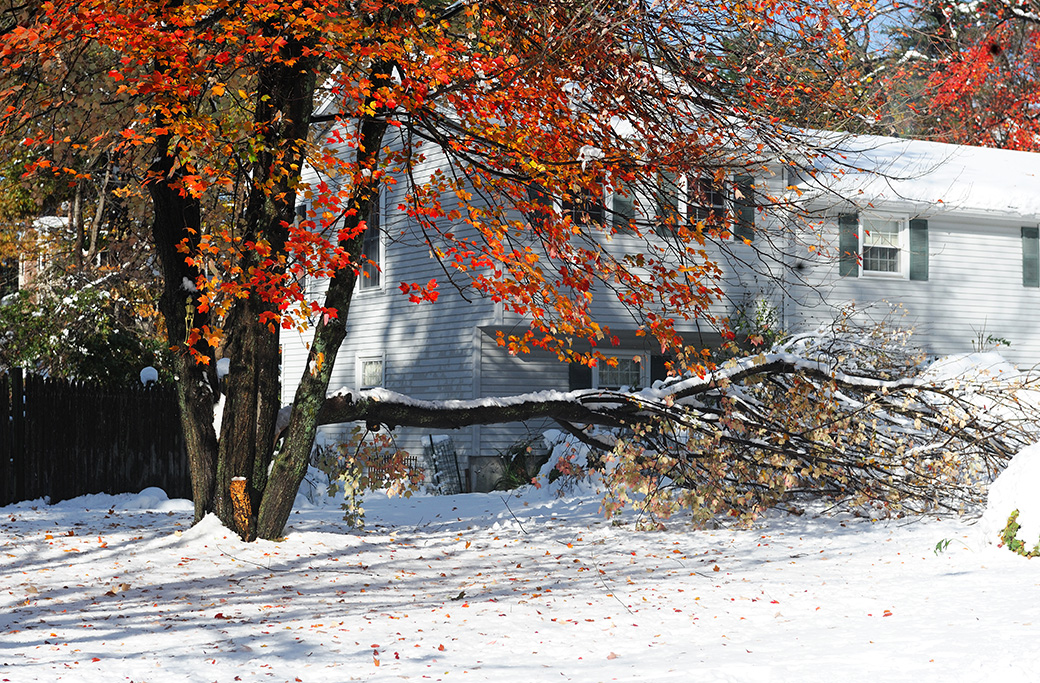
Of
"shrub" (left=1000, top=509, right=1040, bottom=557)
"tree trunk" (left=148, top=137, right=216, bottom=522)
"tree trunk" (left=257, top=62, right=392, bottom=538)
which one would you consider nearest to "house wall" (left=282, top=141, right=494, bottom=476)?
"tree trunk" (left=257, top=62, right=392, bottom=538)

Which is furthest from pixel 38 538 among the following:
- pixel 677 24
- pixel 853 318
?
pixel 853 318

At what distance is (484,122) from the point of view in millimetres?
10477

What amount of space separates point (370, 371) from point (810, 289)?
30.0 feet

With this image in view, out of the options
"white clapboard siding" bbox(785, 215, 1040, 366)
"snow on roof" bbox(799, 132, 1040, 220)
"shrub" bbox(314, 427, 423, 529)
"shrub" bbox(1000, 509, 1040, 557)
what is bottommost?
"shrub" bbox(1000, 509, 1040, 557)

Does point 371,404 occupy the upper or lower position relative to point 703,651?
upper

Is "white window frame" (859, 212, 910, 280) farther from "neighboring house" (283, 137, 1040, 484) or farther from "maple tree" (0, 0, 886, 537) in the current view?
"maple tree" (0, 0, 886, 537)

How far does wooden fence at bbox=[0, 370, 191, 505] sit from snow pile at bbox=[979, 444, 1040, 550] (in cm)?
1111

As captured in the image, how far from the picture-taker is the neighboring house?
61.7 feet

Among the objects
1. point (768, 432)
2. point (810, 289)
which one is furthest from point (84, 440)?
point (810, 289)

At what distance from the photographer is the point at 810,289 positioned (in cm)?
2031

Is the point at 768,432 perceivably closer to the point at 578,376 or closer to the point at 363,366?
the point at 578,376

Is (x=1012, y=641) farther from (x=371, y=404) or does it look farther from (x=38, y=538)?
(x=38, y=538)

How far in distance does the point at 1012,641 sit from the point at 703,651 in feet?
6.07

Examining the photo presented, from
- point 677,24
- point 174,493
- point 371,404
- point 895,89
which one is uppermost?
point 895,89
